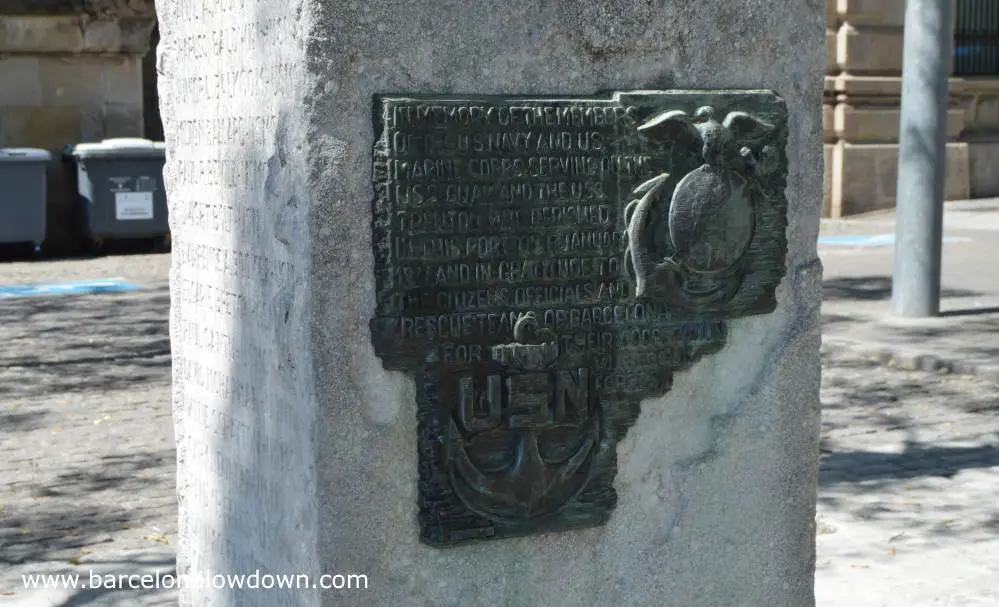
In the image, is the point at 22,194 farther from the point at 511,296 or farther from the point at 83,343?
the point at 511,296

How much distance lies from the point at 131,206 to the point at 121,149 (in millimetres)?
623

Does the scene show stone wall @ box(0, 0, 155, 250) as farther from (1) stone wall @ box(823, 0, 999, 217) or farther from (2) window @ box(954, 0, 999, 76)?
(2) window @ box(954, 0, 999, 76)

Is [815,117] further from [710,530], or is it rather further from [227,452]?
[227,452]

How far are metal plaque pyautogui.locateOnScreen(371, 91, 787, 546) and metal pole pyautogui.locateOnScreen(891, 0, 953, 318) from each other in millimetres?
6736

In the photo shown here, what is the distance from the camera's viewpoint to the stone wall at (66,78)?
1630cm

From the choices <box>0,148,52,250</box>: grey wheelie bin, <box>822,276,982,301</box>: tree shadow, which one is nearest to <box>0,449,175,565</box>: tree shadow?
<box>822,276,982,301</box>: tree shadow

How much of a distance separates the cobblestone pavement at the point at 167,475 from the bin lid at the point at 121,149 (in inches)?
217

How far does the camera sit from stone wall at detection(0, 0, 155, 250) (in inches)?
642

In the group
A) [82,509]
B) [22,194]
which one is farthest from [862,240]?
[82,509]

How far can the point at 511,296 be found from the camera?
3656mm

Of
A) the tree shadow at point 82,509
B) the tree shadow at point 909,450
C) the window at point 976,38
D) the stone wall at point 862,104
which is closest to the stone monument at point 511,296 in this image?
the tree shadow at point 82,509

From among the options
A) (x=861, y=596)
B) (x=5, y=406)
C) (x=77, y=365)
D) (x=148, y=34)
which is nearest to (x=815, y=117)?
(x=861, y=596)

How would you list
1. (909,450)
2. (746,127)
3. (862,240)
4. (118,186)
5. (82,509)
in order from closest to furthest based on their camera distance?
1. (746,127)
2. (82,509)
3. (909,450)
4. (862,240)
5. (118,186)

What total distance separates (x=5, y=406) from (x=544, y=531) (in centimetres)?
542
